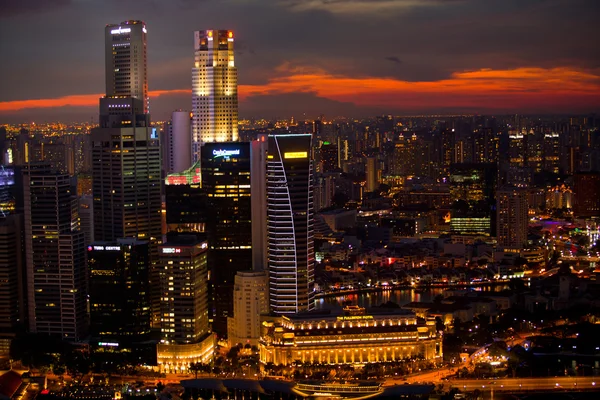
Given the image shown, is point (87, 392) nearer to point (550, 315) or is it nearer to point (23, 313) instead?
point (23, 313)

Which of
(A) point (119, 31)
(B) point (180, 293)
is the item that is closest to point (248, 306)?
(B) point (180, 293)

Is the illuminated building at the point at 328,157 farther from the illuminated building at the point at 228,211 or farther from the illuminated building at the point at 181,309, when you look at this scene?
the illuminated building at the point at 181,309

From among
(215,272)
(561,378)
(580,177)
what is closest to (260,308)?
(215,272)

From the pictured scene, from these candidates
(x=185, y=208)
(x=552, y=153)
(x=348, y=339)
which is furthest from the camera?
(x=552, y=153)

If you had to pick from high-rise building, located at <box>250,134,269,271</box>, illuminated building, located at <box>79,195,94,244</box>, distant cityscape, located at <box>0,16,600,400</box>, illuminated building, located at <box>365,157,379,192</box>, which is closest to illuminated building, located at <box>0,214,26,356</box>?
distant cityscape, located at <box>0,16,600,400</box>

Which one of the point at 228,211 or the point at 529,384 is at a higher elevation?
the point at 228,211

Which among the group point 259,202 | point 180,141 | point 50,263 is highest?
point 180,141

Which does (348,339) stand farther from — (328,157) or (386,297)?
(328,157)
